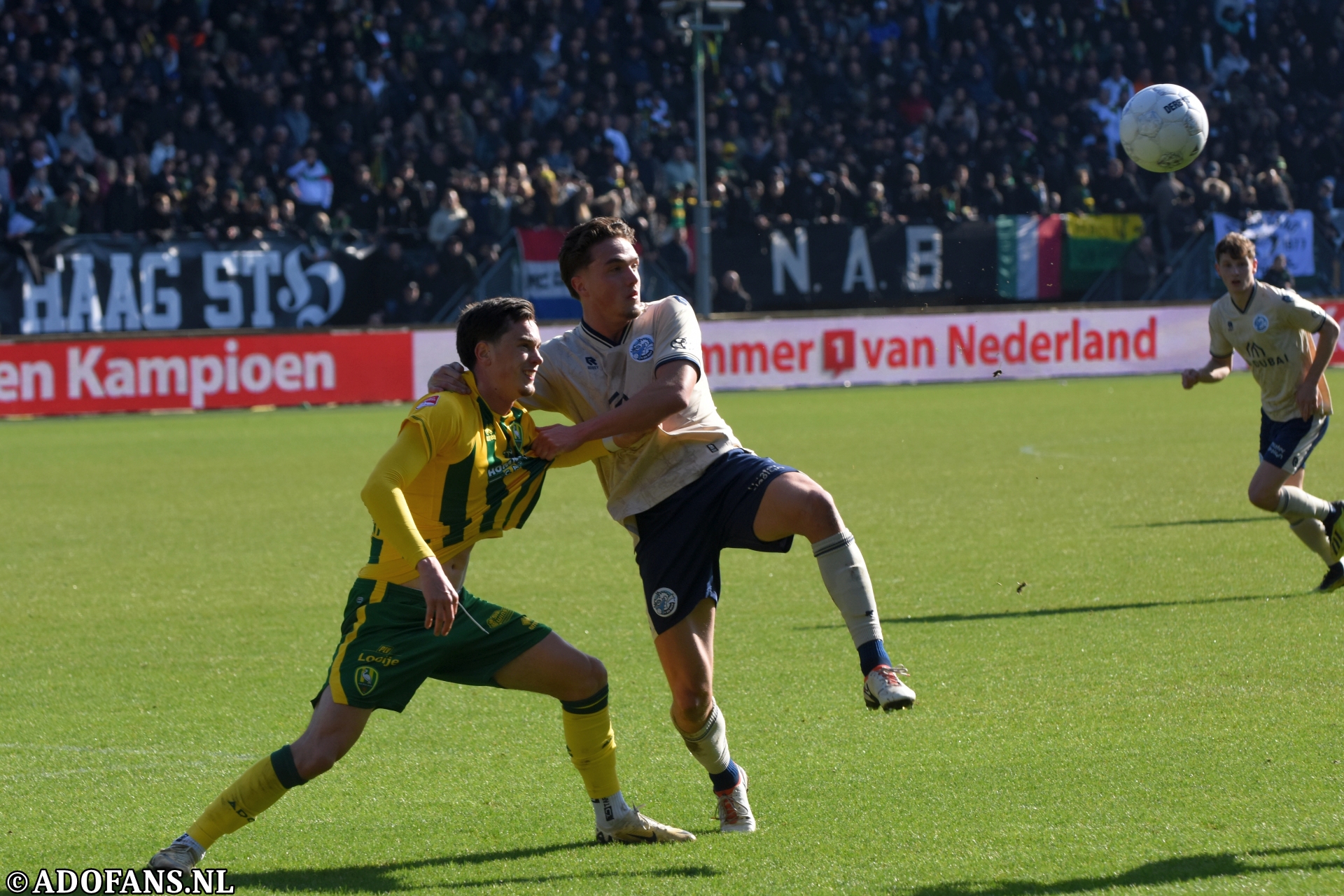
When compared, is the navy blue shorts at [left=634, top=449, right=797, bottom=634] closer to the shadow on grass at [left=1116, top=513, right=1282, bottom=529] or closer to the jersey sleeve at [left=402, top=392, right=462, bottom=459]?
the jersey sleeve at [left=402, top=392, right=462, bottom=459]

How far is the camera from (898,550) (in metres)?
10.1

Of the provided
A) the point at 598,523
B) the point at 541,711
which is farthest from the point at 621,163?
the point at 541,711

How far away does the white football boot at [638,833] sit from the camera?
4.58 m

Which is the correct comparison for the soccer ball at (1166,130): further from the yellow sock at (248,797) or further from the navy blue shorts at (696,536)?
the yellow sock at (248,797)

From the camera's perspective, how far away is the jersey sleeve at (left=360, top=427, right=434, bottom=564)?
13.5ft

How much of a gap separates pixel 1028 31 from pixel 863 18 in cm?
321

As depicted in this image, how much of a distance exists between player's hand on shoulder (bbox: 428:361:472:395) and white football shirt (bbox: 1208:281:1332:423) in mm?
5605

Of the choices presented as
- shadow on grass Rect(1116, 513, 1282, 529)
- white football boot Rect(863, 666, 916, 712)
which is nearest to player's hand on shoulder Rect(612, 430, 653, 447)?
white football boot Rect(863, 666, 916, 712)

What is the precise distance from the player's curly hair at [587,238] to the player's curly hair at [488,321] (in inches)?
14.8

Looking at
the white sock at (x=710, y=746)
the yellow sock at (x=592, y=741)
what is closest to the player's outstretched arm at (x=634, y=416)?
the yellow sock at (x=592, y=741)

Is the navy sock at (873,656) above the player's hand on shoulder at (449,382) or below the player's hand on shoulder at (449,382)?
below

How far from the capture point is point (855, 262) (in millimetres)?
24359

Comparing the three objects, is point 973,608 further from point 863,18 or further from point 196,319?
point 863,18

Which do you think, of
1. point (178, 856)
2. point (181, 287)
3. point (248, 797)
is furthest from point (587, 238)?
point (181, 287)
